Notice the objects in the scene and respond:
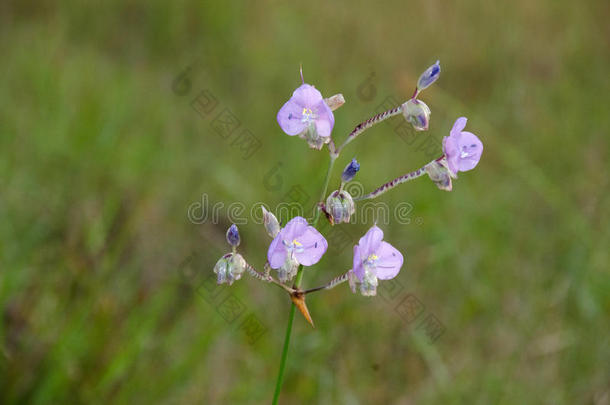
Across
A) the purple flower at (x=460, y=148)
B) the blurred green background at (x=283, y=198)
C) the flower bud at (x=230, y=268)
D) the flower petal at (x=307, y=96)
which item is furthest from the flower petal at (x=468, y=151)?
the blurred green background at (x=283, y=198)

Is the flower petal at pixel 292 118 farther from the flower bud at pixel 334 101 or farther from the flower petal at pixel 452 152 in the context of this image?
the flower petal at pixel 452 152

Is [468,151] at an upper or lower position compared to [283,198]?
lower

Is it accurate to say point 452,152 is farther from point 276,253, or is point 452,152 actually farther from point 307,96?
point 276,253

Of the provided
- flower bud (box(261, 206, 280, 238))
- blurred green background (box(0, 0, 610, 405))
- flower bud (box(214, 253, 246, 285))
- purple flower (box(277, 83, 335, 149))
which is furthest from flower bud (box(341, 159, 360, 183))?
blurred green background (box(0, 0, 610, 405))

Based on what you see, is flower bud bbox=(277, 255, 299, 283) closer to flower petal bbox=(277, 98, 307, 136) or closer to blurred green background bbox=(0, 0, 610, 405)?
flower petal bbox=(277, 98, 307, 136)

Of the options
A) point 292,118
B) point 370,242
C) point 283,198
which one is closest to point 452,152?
point 370,242

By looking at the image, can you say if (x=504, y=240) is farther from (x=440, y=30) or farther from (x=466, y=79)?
(x=440, y=30)

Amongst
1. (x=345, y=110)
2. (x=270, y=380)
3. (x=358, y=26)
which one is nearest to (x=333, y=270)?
(x=270, y=380)
